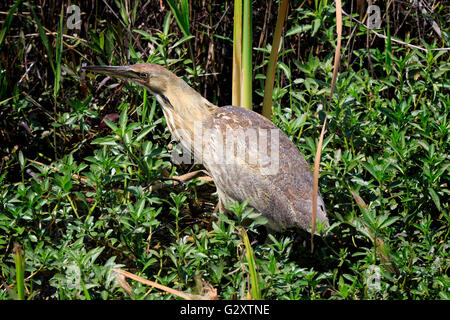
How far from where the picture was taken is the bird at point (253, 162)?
2297 mm

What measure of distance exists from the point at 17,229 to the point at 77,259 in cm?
32

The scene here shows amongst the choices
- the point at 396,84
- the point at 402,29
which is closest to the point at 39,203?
the point at 396,84

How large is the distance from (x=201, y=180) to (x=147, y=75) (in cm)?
50

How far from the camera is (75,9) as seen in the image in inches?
116

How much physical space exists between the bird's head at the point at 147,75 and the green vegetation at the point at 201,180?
0.13 metres

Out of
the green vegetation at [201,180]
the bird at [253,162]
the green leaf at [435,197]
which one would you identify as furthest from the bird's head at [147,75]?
the green leaf at [435,197]

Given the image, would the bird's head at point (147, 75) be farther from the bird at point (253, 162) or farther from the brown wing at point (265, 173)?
the brown wing at point (265, 173)

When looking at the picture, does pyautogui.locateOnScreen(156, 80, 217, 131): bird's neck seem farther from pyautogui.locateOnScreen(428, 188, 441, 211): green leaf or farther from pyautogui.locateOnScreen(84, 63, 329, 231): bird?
pyautogui.locateOnScreen(428, 188, 441, 211): green leaf

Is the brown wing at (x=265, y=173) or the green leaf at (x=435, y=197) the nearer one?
the green leaf at (x=435, y=197)

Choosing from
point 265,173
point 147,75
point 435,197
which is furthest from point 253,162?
point 435,197

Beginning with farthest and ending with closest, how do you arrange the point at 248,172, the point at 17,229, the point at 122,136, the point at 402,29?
the point at 402,29
the point at 248,172
the point at 122,136
the point at 17,229

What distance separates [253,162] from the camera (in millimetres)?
2324

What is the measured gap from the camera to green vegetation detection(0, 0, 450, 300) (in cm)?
192
